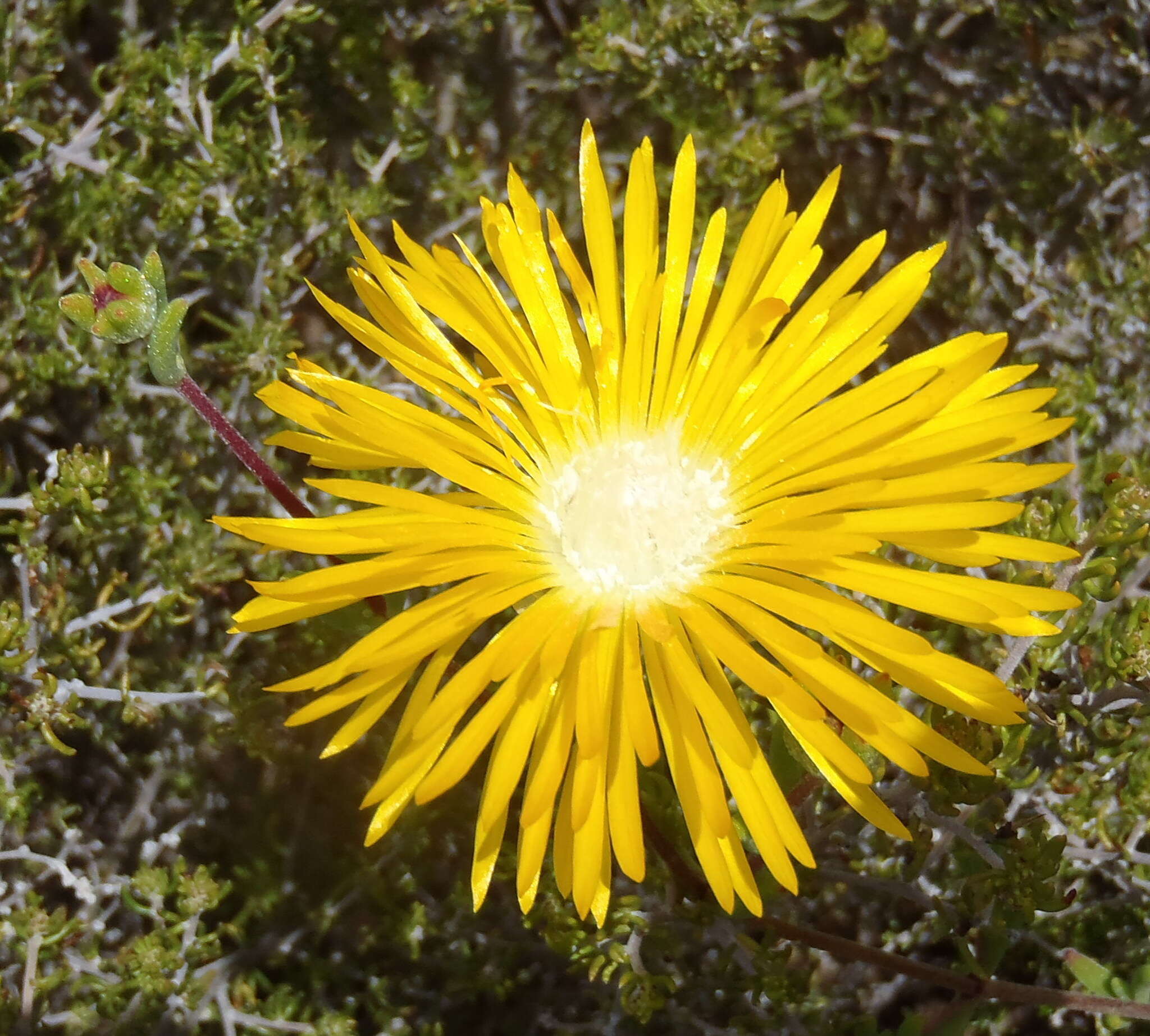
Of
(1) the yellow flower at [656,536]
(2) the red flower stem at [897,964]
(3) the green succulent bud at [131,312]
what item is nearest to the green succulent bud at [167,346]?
(3) the green succulent bud at [131,312]

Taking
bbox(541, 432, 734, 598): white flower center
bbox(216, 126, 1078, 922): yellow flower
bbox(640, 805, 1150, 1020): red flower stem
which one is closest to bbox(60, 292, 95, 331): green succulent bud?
bbox(216, 126, 1078, 922): yellow flower

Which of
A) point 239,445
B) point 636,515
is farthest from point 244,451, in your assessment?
point 636,515

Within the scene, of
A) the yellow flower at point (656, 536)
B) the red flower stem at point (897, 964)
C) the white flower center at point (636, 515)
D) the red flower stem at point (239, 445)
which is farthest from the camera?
the white flower center at point (636, 515)

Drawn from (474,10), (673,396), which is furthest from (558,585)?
(474,10)

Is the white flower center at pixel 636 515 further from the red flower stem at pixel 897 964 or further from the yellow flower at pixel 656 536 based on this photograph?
the red flower stem at pixel 897 964

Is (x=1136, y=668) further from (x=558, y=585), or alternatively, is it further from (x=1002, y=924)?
(x=558, y=585)

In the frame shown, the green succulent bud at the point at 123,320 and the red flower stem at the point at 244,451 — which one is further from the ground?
the green succulent bud at the point at 123,320
